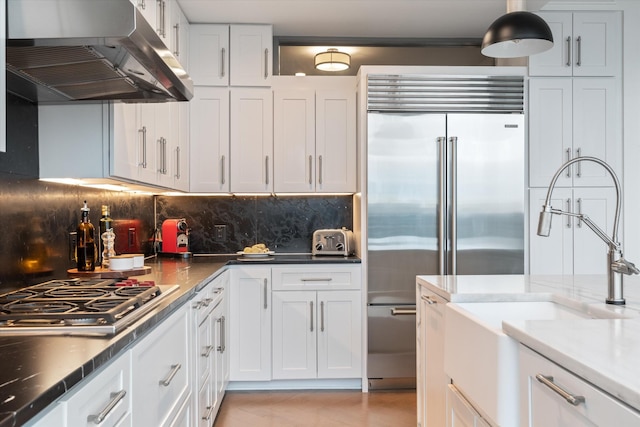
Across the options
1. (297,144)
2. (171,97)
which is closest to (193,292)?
(171,97)

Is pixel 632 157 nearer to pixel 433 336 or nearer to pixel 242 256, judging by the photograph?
pixel 433 336

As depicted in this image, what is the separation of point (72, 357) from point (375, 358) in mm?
2657

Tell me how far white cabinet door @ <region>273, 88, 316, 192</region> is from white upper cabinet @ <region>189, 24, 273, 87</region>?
0.76 feet

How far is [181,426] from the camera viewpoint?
1.98 meters

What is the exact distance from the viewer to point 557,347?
110 centimetres

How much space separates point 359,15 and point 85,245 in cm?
237

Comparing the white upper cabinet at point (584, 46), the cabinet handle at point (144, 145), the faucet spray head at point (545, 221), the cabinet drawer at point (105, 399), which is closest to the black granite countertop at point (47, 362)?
the cabinet drawer at point (105, 399)

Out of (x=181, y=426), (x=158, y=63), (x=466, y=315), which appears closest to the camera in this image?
(x=466, y=315)

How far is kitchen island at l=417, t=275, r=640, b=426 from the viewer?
938 mm

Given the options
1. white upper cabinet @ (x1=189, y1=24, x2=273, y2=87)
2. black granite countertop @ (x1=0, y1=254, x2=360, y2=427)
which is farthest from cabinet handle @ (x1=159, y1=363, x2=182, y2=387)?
white upper cabinet @ (x1=189, y1=24, x2=273, y2=87)

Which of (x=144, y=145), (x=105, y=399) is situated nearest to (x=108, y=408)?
(x=105, y=399)

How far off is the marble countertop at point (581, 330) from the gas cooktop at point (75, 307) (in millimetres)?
1038

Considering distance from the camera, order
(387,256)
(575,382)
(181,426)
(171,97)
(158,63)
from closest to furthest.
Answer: (575,382) → (158,63) → (181,426) → (171,97) → (387,256)

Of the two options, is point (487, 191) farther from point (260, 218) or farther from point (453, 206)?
point (260, 218)
